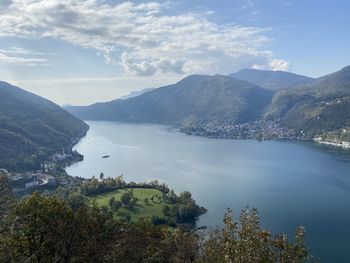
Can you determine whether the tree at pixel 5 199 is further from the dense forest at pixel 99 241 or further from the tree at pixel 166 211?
the tree at pixel 166 211

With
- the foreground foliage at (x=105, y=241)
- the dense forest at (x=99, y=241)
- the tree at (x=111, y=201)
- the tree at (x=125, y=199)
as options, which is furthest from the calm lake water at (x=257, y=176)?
the dense forest at (x=99, y=241)

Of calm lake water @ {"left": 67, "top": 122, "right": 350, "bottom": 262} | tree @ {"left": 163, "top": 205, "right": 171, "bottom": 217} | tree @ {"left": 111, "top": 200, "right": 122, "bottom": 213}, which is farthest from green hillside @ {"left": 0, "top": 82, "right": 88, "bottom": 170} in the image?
tree @ {"left": 163, "top": 205, "right": 171, "bottom": 217}

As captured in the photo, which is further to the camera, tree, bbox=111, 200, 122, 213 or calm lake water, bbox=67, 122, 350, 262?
tree, bbox=111, 200, 122, 213

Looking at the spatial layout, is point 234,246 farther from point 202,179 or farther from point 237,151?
point 237,151

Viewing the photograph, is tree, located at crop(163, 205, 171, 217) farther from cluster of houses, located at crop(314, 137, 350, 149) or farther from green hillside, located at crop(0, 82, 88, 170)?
cluster of houses, located at crop(314, 137, 350, 149)

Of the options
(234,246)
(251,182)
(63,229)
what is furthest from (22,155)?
(234,246)

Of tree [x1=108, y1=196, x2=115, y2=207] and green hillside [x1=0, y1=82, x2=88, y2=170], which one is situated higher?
green hillside [x1=0, y1=82, x2=88, y2=170]
